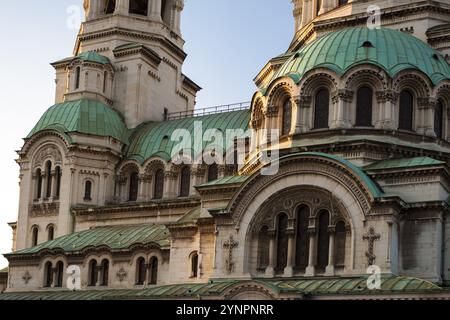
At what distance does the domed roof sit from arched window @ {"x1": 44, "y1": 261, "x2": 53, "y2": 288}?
16.3 m

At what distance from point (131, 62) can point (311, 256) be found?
2457 cm

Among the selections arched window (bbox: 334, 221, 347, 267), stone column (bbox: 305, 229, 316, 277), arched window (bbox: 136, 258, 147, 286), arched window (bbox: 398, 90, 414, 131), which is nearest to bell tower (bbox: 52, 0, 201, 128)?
arched window (bbox: 136, 258, 147, 286)

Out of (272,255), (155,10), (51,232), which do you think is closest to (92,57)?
(155,10)

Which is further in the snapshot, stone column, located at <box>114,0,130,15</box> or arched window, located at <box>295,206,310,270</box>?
stone column, located at <box>114,0,130,15</box>

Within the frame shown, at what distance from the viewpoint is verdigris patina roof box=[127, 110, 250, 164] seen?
176ft

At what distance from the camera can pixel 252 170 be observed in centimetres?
4331

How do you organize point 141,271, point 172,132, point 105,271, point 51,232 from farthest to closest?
point 172,132 < point 51,232 < point 105,271 < point 141,271

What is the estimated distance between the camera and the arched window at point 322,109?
137 ft

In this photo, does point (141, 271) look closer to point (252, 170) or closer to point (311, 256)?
point (252, 170)

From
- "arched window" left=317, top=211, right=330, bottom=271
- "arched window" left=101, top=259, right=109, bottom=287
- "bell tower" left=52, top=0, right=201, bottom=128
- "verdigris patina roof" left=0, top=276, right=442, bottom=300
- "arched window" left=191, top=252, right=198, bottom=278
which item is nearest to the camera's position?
"verdigris patina roof" left=0, top=276, right=442, bottom=300

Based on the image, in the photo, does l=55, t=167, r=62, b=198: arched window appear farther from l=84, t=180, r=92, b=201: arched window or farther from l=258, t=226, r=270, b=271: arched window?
l=258, t=226, r=270, b=271: arched window

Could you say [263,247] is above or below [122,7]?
below
